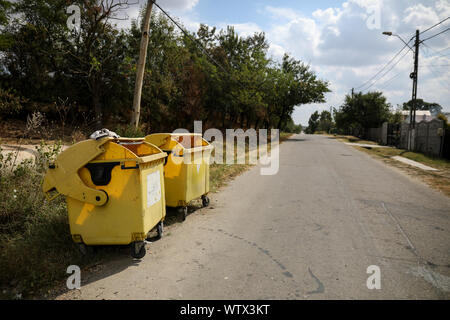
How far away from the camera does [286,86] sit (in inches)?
1345

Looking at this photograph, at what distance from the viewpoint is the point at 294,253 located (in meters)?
3.97

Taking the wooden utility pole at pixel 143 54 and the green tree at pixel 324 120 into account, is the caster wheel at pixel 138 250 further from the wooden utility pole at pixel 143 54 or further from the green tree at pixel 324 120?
the green tree at pixel 324 120

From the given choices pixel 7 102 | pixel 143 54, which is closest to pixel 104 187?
pixel 143 54

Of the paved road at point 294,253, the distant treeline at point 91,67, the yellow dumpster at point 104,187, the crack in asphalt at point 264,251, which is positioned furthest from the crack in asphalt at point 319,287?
the distant treeline at point 91,67

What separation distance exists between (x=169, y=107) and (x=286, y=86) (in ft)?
63.0

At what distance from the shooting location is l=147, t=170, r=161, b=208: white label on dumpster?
3.98m

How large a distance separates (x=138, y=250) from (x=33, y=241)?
4.29ft

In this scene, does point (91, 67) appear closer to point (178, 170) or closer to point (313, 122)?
point (178, 170)

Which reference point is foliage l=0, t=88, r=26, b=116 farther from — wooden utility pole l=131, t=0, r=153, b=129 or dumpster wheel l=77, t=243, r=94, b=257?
dumpster wheel l=77, t=243, r=94, b=257

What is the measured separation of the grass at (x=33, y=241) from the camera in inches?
125

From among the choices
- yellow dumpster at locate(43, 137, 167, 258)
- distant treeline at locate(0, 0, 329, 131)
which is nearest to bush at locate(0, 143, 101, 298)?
yellow dumpster at locate(43, 137, 167, 258)

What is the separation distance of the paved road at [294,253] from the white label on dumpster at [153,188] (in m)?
0.66

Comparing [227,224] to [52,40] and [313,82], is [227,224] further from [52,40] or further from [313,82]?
[313,82]
